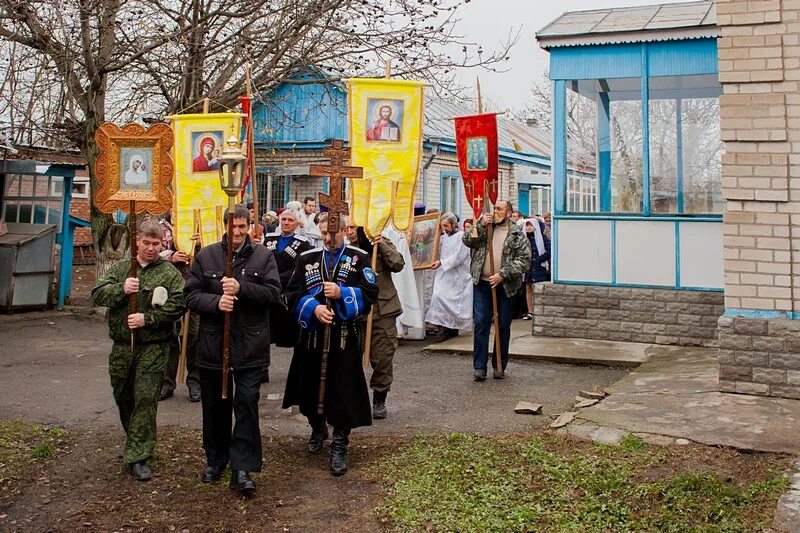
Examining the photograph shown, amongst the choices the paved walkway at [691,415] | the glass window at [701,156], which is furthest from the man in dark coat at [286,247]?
the glass window at [701,156]

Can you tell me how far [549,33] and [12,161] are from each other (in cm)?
1010

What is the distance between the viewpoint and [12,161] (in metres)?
15.4

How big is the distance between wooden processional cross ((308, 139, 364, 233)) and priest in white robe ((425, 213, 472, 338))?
548 centimetres

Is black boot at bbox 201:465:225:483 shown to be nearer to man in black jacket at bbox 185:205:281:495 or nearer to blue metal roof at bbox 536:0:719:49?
man in black jacket at bbox 185:205:281:495

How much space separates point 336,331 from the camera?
5.87m

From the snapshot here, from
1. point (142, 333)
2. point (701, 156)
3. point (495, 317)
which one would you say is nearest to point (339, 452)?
point (142, 333)

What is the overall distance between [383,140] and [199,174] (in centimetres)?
205

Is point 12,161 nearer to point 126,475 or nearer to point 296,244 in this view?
point 296,244

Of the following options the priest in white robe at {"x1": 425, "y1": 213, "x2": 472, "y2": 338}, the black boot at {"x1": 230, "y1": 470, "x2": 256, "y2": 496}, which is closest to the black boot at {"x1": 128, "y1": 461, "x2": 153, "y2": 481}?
the black boot at {"x1": 230, "y1": 470, "x2": 256, "y2": 496}

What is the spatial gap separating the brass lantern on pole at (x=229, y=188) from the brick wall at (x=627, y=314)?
6453 mm

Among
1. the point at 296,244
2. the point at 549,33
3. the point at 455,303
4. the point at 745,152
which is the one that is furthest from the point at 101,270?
the point at 745,152

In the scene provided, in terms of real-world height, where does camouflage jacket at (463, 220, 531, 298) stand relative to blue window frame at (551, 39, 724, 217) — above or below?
below

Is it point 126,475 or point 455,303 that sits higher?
point 455,303

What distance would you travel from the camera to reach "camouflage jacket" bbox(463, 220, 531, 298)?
28.4 feet
